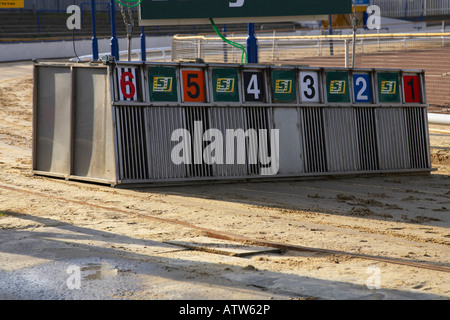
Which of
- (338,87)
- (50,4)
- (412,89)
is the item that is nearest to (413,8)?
(50,4)

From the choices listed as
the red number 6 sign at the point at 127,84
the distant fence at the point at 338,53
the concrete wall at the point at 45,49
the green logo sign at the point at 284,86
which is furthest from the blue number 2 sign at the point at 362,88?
the concrete wall at the point at 45,49

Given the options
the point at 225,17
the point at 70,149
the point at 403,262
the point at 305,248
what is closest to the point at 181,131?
the point at 70,149

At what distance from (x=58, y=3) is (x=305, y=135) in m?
39.0

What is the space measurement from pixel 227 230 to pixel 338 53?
71.1ft

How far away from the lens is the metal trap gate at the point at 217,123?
11.7 metres

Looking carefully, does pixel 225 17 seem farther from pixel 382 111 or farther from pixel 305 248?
pixel 305 248

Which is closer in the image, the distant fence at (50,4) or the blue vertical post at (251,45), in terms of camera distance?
the blue vertical post at (251,45)

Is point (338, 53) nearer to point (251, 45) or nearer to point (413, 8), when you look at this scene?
point (251, 45)

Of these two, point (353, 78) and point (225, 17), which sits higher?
point (225, 17)

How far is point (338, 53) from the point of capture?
29.4m

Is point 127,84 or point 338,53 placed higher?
point 338,53

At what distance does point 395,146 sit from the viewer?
1355 centimetres

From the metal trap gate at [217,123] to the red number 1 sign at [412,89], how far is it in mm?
86

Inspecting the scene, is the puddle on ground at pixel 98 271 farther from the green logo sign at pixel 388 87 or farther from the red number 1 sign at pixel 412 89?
the red number 1 sign at pixel 412 89
